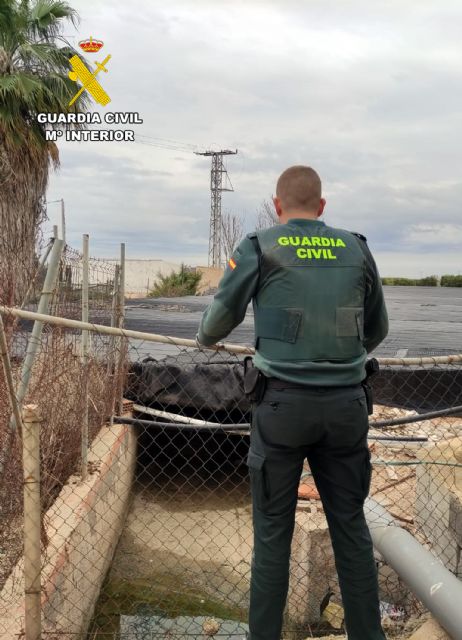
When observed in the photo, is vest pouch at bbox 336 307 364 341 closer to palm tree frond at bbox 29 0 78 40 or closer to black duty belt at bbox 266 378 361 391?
black duty belt at bbox 266 378 361 391

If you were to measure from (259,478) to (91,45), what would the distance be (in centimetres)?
1357

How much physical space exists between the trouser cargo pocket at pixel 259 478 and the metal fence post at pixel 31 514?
0.90m

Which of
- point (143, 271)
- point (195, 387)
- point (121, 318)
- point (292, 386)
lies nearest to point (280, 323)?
point (292, 386)

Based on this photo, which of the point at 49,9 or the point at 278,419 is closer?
the point at 278,419

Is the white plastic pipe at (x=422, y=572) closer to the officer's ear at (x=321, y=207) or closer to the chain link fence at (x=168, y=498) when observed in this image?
the chain link fence at (x=168, y=498)

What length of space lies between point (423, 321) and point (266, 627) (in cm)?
1757

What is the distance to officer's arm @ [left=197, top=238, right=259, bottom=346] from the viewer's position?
2223 millimetres

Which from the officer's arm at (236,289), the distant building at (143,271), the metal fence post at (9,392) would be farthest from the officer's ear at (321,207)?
the distant building at (143,271)

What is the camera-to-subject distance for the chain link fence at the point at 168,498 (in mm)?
3596

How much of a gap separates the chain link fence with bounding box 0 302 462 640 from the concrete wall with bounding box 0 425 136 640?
1cm

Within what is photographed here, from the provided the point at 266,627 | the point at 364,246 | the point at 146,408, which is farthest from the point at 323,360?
the point at 146,408

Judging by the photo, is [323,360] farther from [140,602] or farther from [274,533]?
[140,602]

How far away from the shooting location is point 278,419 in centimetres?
219

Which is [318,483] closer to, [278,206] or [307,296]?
[307,296]
